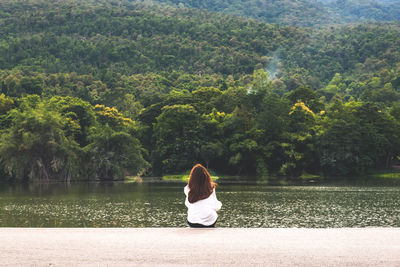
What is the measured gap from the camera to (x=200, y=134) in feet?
256

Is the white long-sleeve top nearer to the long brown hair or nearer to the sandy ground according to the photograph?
the long brown hair

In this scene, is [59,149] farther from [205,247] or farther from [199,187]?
[205,247]

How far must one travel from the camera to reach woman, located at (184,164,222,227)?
11336mm

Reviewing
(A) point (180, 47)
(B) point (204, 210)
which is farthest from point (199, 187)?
(A) point (180, 47)

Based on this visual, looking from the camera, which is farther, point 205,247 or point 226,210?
point 226,210

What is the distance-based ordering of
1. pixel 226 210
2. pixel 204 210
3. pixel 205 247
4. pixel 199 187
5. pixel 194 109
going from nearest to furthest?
pixel 205 247 < pixel 199 187 < pixel 204 210 < pixel 226 210 < pixel 194 109

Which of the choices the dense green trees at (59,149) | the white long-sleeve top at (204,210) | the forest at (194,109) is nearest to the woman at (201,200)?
the white long-sleeve top at (204,210)

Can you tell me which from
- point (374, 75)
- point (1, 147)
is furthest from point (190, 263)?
point (374, 75)

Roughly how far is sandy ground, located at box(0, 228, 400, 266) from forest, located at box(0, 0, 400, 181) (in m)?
57.0

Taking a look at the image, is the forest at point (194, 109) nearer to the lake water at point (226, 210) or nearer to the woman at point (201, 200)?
the lake water at point (226, 210)

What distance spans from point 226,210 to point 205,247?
2431 centimetres

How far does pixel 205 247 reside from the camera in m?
9.52

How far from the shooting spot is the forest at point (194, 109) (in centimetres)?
6950

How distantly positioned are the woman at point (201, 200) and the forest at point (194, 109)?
186 ft
